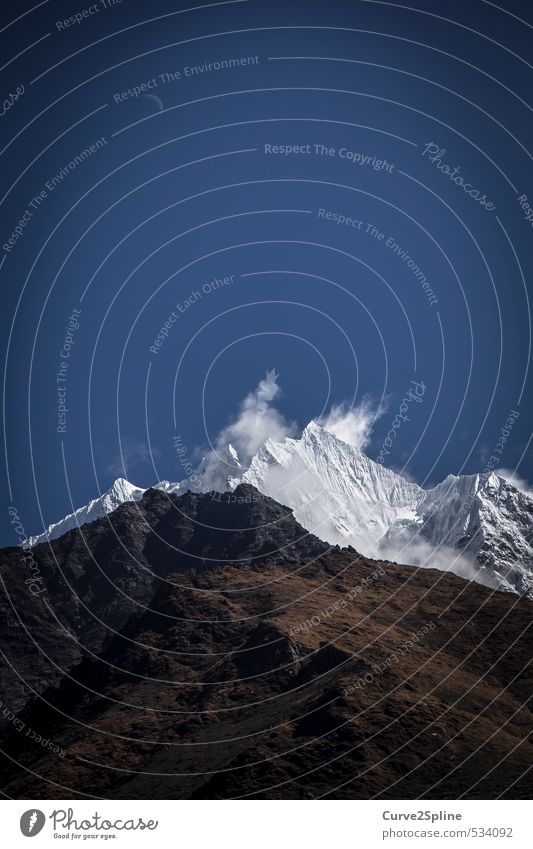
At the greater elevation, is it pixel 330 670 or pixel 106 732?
pixel 330 670

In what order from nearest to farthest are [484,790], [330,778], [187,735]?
[484,790], [330,778], [187,735]

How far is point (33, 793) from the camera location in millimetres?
133750

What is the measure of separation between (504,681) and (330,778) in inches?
2849

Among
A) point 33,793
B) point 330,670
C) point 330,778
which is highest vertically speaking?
point 330,670

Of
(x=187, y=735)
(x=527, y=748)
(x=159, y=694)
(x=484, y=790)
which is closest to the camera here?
(x=484, y=790)

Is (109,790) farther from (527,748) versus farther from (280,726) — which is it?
(527,748)
